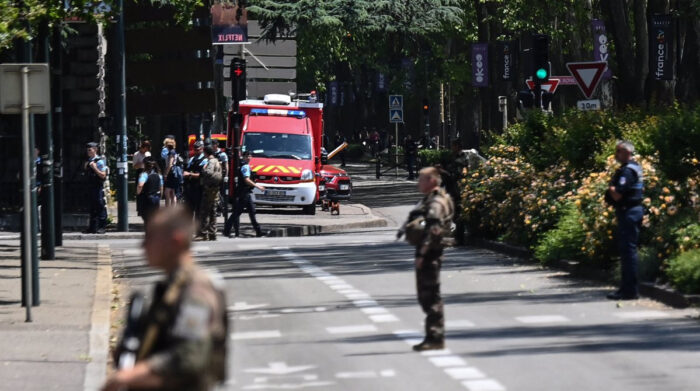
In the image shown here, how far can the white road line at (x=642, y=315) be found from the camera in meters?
15.8

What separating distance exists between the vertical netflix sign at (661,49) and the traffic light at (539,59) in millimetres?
3593

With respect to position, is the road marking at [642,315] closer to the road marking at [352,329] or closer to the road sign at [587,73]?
the road marking at [352,329]

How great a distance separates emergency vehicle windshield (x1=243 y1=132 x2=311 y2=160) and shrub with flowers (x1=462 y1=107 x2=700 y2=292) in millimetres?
13231

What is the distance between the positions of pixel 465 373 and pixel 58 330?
4.91 m

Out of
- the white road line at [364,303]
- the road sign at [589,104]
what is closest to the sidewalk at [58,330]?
the white road line at [364,303]

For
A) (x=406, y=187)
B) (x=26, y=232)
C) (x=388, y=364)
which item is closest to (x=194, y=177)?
(x=26, y=232)

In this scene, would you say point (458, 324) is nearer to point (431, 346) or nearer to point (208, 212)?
point (431, 346)

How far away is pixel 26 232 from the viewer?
1662 centimetres

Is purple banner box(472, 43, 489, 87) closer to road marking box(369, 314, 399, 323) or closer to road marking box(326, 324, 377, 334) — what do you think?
road marking box(369, 314, 399, 323)

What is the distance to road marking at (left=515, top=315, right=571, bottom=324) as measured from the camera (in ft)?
50.8

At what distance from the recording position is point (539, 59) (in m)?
29.9

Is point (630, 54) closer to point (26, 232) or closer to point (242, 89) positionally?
point (242, 89)

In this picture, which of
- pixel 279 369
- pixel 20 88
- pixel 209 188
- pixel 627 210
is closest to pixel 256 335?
pixel 279 369

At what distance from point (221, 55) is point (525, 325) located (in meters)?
40.9
